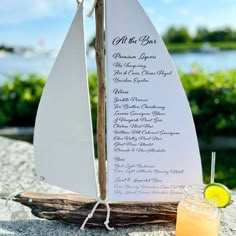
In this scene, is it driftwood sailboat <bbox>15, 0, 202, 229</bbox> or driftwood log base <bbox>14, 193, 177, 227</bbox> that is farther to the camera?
driftwood log base <bbox>14, 193, 177, 227</bbox>

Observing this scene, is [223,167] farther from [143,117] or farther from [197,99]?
[143,117]

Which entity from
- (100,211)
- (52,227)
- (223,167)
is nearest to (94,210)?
(100,211)

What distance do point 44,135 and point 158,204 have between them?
668 millimetres

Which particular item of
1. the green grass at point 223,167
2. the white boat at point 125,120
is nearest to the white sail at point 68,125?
the white boat at point 125,120

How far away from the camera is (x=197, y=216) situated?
4.68ft

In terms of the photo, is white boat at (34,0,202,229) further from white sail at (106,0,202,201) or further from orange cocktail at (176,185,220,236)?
orange cocktail at (176,185,220,236)

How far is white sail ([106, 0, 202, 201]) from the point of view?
152 cm

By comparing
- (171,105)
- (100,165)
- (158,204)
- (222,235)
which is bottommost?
(222,235)

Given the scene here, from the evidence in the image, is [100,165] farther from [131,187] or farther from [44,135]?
[44,135]

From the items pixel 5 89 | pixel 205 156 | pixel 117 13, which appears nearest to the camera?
pixel 117 13

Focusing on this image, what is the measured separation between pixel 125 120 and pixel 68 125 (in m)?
0.27

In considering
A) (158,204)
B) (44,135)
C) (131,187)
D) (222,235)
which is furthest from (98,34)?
(222,235)

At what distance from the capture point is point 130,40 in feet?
5.01

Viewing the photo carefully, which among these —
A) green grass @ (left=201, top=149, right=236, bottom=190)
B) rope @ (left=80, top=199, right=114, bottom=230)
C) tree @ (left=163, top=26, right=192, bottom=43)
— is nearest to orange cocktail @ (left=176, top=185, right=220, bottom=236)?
rope @ (left=80, top=199, right=114, bottom=230)
